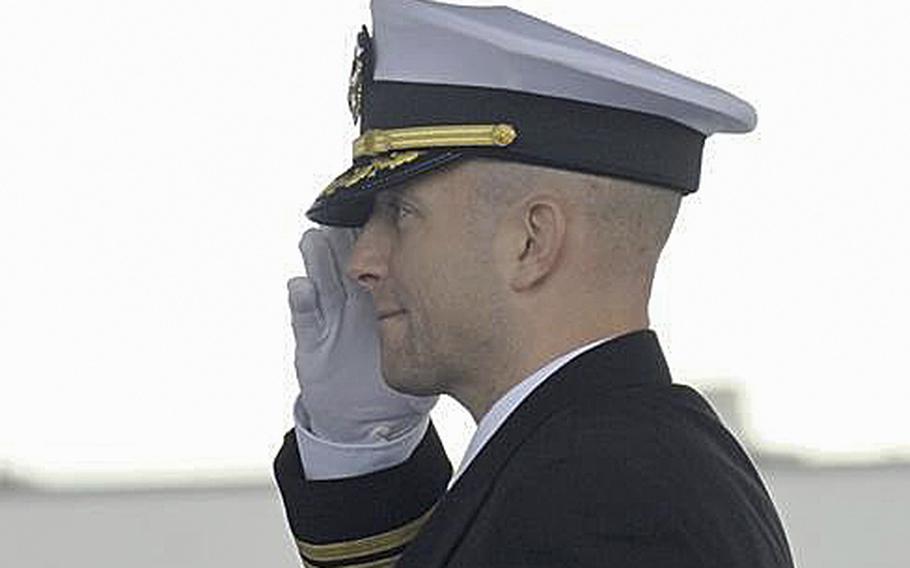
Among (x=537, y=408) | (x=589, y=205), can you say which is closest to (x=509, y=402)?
(x=537, y=408)

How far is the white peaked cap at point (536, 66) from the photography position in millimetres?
1664

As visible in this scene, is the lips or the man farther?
the lips

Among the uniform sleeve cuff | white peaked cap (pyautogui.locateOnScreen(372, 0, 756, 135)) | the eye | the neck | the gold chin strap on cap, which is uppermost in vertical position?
white peaked cap (pyautogui.locateOnScreen(372, 0, 756, 135))

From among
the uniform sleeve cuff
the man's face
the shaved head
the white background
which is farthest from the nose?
the white background

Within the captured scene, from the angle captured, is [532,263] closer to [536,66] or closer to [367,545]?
[536,66]

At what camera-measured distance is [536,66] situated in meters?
1.67

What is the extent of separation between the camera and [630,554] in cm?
149

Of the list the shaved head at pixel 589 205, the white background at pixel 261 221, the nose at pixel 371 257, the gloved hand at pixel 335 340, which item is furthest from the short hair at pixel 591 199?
the white background at pixel 261 221

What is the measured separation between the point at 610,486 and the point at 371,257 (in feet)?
0.99

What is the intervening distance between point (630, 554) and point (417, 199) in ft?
1.05

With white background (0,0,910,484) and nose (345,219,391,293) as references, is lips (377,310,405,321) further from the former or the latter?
white background (0,0,910,484)

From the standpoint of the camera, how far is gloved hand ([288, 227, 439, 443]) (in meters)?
1.92

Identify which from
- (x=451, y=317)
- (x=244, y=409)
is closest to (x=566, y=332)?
(x=451, y=317)

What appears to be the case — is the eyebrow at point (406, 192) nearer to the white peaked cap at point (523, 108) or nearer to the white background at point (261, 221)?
the white peaked cap at point (523, 108)
